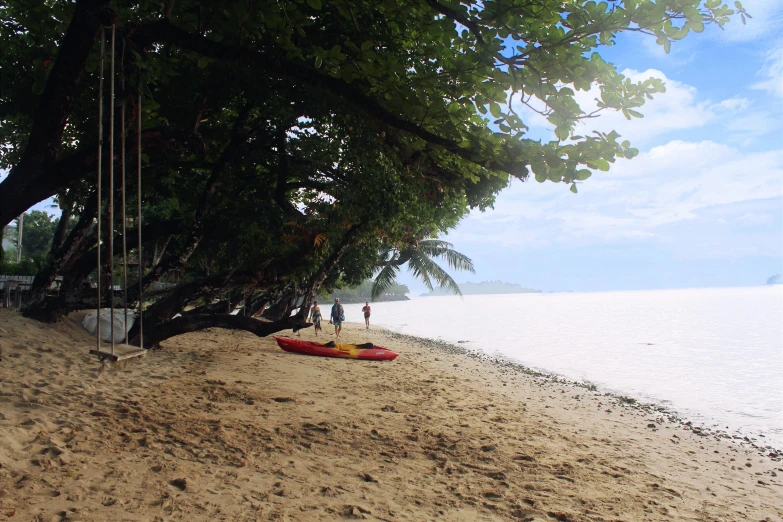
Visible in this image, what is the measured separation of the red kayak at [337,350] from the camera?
42.8ft

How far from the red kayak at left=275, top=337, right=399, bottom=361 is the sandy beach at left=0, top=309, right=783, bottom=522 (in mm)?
3228

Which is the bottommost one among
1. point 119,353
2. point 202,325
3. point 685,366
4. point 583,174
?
point 685,366

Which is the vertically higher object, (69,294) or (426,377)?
(69,294)

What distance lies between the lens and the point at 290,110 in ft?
29.2

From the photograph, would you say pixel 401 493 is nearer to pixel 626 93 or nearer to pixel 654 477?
pixel 654 477

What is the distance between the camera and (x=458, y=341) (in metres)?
28.7

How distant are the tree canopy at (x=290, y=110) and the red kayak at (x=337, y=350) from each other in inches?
80.1

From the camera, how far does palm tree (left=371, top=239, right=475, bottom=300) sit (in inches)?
886

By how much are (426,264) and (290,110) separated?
14.2 m

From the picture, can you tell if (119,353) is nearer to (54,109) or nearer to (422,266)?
(54,109)

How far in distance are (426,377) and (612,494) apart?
6705 millimetres

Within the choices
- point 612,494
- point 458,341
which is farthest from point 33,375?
point 458,341

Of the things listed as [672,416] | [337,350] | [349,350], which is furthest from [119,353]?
[672,416]

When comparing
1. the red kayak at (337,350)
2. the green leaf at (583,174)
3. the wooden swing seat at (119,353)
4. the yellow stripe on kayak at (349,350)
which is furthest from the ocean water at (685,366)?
the wooden swing seat at (119,353)
